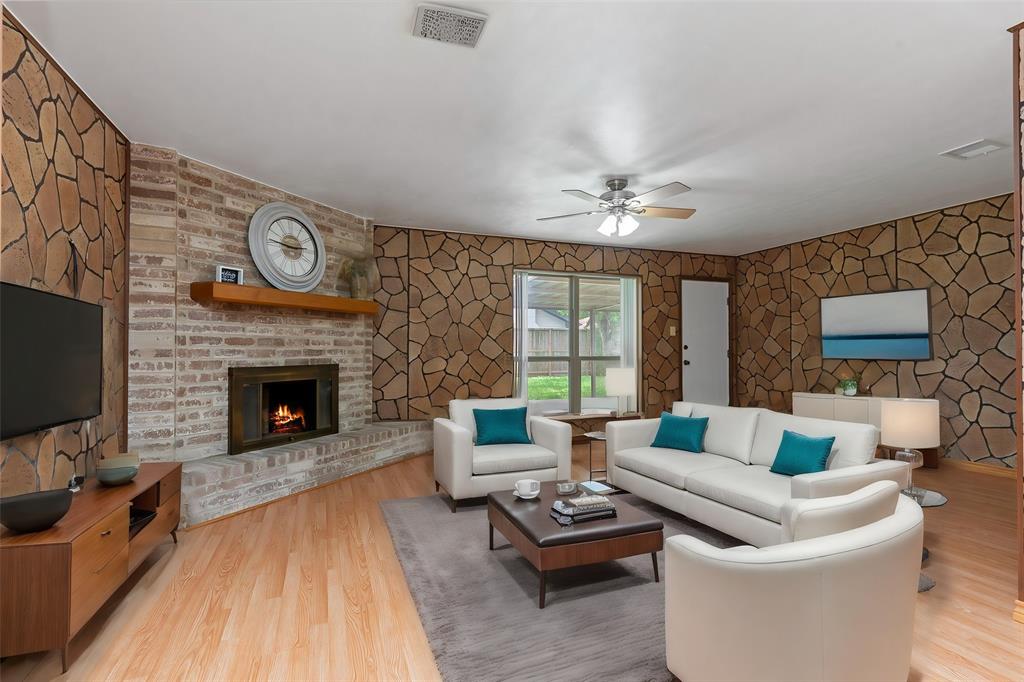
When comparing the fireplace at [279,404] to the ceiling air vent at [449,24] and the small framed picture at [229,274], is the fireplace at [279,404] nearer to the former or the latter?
the small framed picture at [229,274]

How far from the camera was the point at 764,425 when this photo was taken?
3.86 m

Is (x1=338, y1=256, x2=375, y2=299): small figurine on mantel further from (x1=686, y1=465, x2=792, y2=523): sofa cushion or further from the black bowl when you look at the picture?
(x1=686, y1=465, x2=792, y2=523): sofa cushion

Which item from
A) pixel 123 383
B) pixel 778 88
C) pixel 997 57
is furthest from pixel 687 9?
pixel 123 383

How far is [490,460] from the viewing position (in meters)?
4.11

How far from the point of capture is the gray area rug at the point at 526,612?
2.07 metres

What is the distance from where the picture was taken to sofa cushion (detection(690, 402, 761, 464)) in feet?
12.8

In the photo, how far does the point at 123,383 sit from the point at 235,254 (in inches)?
50.2

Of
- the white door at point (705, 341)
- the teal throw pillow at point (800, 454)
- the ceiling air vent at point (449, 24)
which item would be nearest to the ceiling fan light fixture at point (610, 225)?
the teal throw pillow at point (800, 454)

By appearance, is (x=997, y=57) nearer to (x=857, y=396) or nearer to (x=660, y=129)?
(x=660, y=129)

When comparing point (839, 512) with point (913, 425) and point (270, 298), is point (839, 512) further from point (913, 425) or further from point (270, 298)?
A: point (270, 298)

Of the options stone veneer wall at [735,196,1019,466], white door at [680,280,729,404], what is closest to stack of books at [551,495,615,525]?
stone veneer wall at [735,196,1019,466]

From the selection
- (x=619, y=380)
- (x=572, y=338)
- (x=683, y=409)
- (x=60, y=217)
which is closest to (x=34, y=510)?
(x=60, y=217)

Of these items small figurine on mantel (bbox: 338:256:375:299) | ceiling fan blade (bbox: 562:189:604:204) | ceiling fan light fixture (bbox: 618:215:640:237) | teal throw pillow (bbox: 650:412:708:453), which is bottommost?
teal throw pillow (bbox: 650:412:708:453)

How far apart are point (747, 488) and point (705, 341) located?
488 cm
